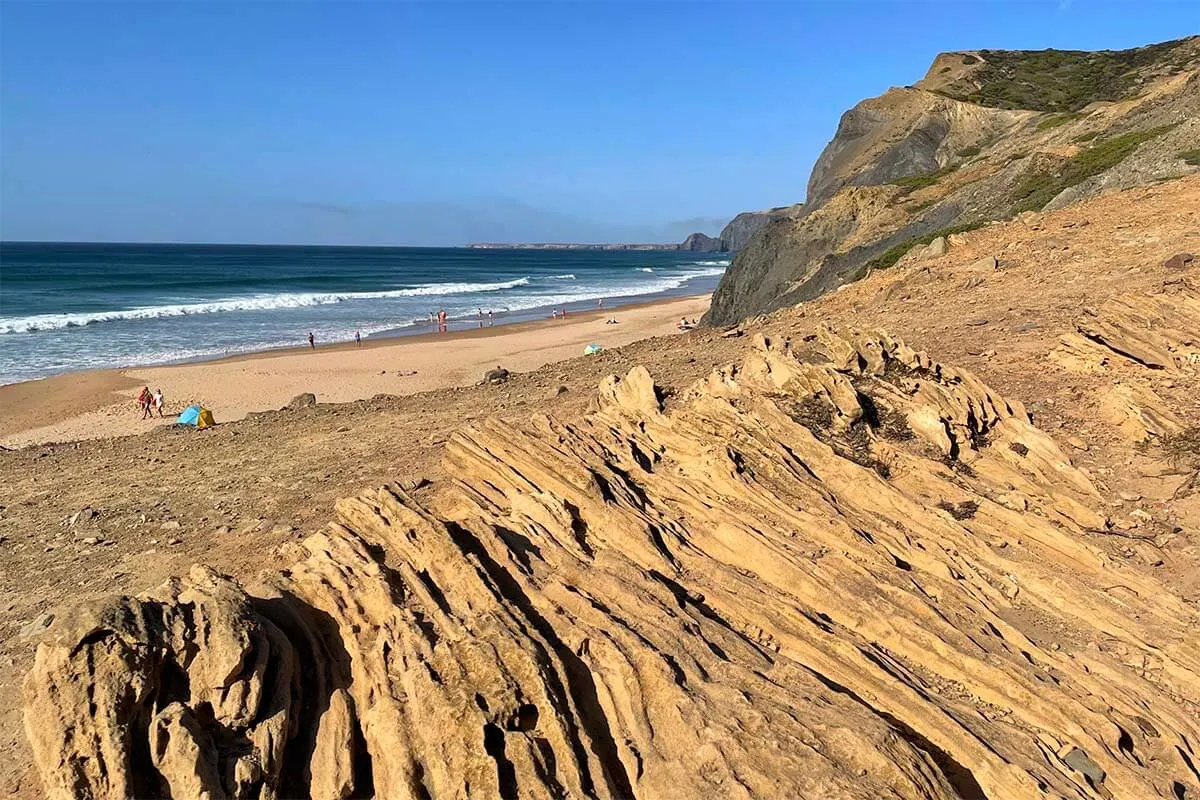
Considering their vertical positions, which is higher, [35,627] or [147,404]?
[35,627]

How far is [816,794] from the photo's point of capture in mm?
4562

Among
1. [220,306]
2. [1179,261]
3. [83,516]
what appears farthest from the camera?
[220,306]

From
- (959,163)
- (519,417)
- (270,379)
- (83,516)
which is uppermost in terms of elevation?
(959,163)

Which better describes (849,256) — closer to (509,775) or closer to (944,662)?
(944,662)

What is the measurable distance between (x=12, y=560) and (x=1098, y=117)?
4100cm

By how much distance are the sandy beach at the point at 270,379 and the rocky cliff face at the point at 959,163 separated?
38.3 feet

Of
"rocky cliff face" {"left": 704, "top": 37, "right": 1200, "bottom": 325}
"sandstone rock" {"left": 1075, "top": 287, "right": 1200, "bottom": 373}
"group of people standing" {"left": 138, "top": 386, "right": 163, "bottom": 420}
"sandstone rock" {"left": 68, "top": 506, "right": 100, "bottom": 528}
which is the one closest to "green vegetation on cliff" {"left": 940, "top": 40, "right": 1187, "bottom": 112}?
"rocky cliff face" {"left": 704, "top": 37, "right": 1200, "bottom": 325}

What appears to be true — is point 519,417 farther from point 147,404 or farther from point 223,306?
point 223,306

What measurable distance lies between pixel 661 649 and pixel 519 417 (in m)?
8.25

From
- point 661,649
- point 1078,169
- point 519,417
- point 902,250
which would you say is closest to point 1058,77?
point 1078,169

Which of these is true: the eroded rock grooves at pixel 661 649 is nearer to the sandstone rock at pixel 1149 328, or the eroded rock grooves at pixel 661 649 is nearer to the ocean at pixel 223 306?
the sandstone rock at pixel 1149 328

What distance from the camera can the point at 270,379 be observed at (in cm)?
3428

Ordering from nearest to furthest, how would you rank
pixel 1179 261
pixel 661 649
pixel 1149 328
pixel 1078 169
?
pixel 661 649
pixel 1149 328
pixel 1179 261
pixel 1078 169

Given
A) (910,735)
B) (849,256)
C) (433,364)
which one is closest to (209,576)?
(910,735)
